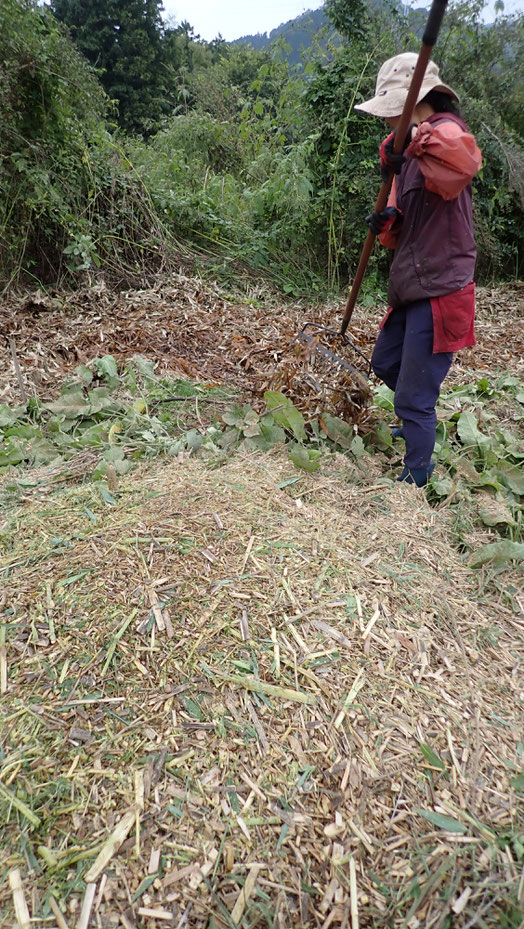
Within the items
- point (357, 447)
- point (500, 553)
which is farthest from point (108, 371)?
point (500, 553)

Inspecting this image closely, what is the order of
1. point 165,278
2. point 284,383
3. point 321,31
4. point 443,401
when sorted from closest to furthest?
Result: 1. point 284,383
2. point 443,401
3. point 165,278
4. point 321,31

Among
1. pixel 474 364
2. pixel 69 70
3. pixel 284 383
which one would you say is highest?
pixel 69 70

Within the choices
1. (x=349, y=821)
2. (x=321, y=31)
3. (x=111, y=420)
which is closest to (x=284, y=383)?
(x=111, y=420)

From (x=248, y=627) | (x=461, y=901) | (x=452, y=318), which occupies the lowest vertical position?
(x=461, y=901)

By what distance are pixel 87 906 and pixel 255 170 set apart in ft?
25.3

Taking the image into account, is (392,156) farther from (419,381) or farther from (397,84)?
(419,381)

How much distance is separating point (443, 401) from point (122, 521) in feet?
6.87

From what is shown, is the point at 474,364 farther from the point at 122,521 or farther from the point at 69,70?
the point at 69,70

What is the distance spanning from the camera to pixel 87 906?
3.17 feet

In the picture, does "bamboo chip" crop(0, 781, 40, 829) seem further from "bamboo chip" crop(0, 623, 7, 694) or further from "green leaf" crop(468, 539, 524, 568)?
"green leaf" crop(468, 539, 524, 568)

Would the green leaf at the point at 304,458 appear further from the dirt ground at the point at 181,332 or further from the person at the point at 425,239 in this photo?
the dirt ground at the point at 181,332

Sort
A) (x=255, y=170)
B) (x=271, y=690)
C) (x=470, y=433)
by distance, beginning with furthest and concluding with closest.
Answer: (x=255, y=170) < (x=470, y=433) < (x=271, y=690)

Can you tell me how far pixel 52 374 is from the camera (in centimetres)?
356

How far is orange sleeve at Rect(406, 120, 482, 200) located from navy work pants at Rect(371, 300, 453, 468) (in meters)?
0.44
